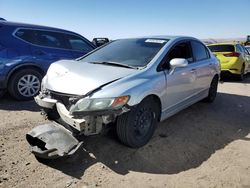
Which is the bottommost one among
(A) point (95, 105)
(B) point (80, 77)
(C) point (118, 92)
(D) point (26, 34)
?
(A) point (95, 105)

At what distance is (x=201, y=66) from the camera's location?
5215mm

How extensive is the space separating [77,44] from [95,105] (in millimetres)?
4506

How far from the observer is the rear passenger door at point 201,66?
16.6 ft

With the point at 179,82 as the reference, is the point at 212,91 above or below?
below

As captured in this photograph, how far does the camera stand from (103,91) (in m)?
3.17

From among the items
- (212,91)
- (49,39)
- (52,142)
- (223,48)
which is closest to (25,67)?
(49,39)

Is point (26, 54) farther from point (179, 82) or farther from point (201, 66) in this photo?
point (201, 66)

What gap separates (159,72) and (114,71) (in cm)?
71

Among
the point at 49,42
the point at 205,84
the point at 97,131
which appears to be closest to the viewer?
the point at 97,131

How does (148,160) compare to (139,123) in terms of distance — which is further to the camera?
(139,123)

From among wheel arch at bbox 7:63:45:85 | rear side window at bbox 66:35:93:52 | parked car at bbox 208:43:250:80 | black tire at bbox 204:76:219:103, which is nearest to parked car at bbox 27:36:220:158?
black tire at bbox 204:76:219:103

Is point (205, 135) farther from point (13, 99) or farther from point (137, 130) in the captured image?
point (13, 99)

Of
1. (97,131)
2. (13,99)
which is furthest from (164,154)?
(13,99)

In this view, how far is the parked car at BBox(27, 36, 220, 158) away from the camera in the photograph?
311 centimetres
